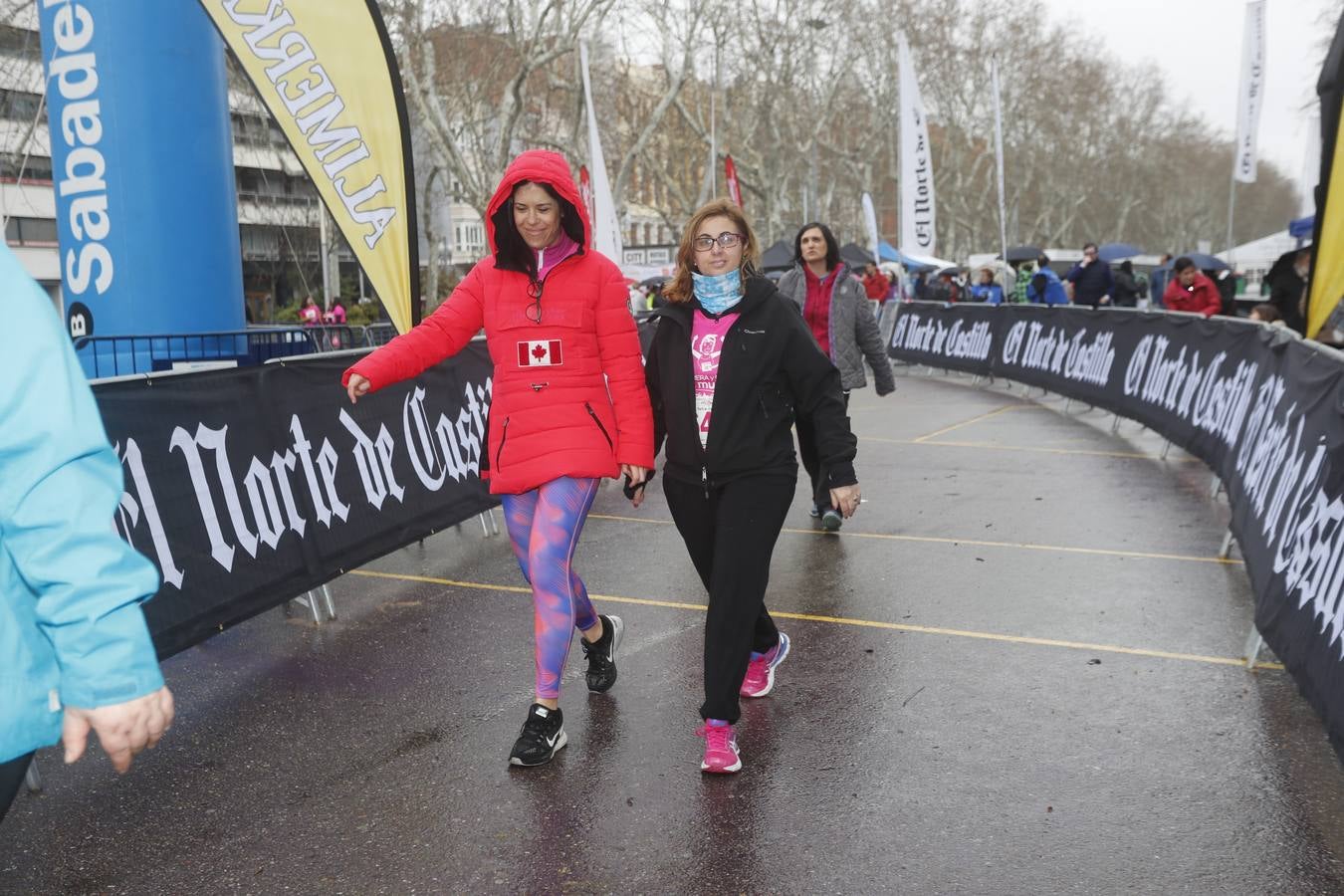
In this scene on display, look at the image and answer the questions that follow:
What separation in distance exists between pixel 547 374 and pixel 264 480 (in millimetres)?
2076

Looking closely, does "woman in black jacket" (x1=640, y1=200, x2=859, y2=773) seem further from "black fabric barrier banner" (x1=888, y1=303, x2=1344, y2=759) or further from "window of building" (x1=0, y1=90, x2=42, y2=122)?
"window of building" (x1=0, y1=90, x2=42, y2=122)

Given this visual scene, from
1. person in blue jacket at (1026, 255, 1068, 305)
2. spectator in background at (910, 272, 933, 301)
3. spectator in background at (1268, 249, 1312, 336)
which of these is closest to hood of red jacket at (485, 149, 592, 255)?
spectator in background at (1268, 249, 1312, 336)

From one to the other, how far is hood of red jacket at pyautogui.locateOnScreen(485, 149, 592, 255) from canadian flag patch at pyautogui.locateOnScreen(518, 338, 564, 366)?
38cm

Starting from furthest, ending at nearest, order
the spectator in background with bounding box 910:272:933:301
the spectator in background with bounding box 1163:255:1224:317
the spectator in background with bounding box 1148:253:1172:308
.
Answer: the spectator in background with bounding box 910:272:933:301 < the spectator in background with bounding box 1148:253:1172:308 < the spectator in background with bounding box 1163:255:1224:317

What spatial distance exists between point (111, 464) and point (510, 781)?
255 cm

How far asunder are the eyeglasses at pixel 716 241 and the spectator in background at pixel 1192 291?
12.1 m

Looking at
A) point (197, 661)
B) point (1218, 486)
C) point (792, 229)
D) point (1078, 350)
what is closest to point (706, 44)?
point (792, 229)

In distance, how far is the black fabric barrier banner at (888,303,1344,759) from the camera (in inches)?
165

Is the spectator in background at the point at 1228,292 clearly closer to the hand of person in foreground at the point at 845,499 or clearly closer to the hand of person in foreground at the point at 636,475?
the hand of person in foreground at the point at 845,499

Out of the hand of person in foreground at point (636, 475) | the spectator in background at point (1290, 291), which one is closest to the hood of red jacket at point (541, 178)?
the hand of person in foreground at point (636, 475)

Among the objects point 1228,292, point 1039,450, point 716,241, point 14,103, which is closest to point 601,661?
point 716,241

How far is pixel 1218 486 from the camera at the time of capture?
9.10m

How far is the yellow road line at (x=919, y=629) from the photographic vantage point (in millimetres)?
5117

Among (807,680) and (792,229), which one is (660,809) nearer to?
(807,680)
